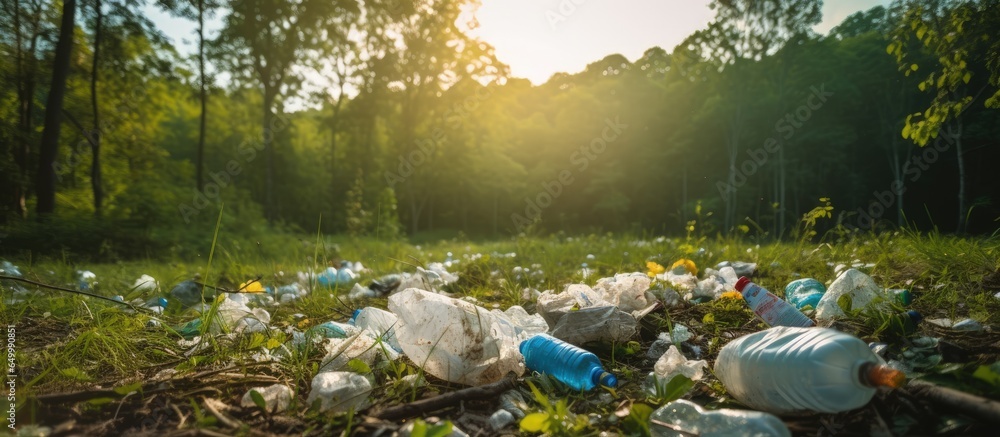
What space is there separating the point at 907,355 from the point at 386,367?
177cm

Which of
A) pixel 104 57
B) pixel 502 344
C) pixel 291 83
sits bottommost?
pixel 502 344

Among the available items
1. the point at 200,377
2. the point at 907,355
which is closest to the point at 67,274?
the point at 200,377

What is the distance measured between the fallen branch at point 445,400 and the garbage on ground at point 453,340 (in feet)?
Answer: 0.26

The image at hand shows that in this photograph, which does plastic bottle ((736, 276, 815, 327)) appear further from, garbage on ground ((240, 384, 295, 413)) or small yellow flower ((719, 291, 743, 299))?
garbage on ground ((240, 384, 295, 413))

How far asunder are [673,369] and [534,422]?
667mm

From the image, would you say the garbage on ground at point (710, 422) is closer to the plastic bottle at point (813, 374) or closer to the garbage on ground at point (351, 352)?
the plastic bottle at point (813, 374)

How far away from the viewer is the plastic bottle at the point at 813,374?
1154 mm

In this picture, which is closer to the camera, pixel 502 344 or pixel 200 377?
pixel 200 377

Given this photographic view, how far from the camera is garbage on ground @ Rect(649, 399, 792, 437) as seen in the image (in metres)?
1.11

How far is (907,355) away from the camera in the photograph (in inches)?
60.7

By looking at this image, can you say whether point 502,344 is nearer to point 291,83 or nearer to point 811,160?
point 811,160

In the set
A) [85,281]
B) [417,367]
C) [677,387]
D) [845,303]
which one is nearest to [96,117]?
[85,281]

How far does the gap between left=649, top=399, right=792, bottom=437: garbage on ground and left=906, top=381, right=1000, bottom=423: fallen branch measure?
0.38m

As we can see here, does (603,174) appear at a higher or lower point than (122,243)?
higher
